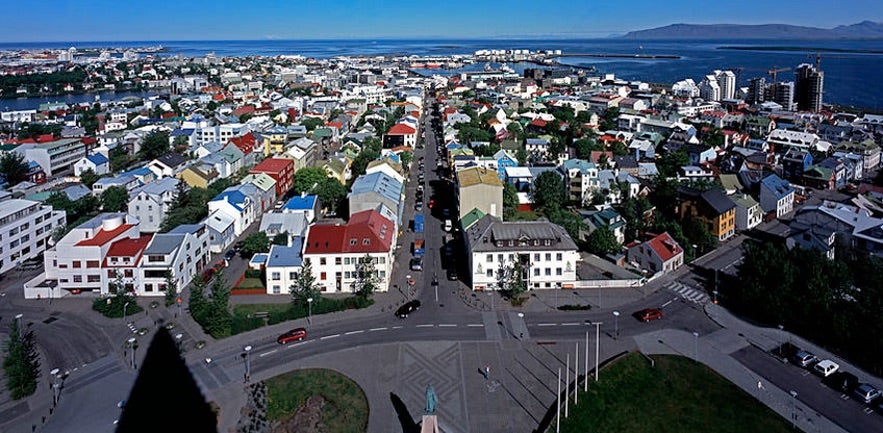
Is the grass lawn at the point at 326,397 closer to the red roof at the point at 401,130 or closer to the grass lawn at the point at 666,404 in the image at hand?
the grass lawn at the point at 666,404

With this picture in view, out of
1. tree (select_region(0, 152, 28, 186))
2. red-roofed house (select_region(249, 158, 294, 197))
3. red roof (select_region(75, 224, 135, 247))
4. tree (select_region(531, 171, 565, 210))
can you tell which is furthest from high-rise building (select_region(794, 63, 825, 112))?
tree (select_region(0, 152, 28, 186))

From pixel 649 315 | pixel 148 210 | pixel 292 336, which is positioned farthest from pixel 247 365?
pixel 148 210

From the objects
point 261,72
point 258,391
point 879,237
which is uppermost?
point 261,72

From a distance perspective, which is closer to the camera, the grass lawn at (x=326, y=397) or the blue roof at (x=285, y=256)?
the grass lawn at (x=326, y=397)

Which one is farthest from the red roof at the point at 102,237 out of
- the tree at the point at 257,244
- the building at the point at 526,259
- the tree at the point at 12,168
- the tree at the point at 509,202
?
the tree at the point at 12,168

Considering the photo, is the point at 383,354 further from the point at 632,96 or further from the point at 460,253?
the point at 632,96

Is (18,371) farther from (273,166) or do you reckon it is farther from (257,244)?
(273,166)

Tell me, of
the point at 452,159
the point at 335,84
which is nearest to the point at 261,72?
the point at 335,84
